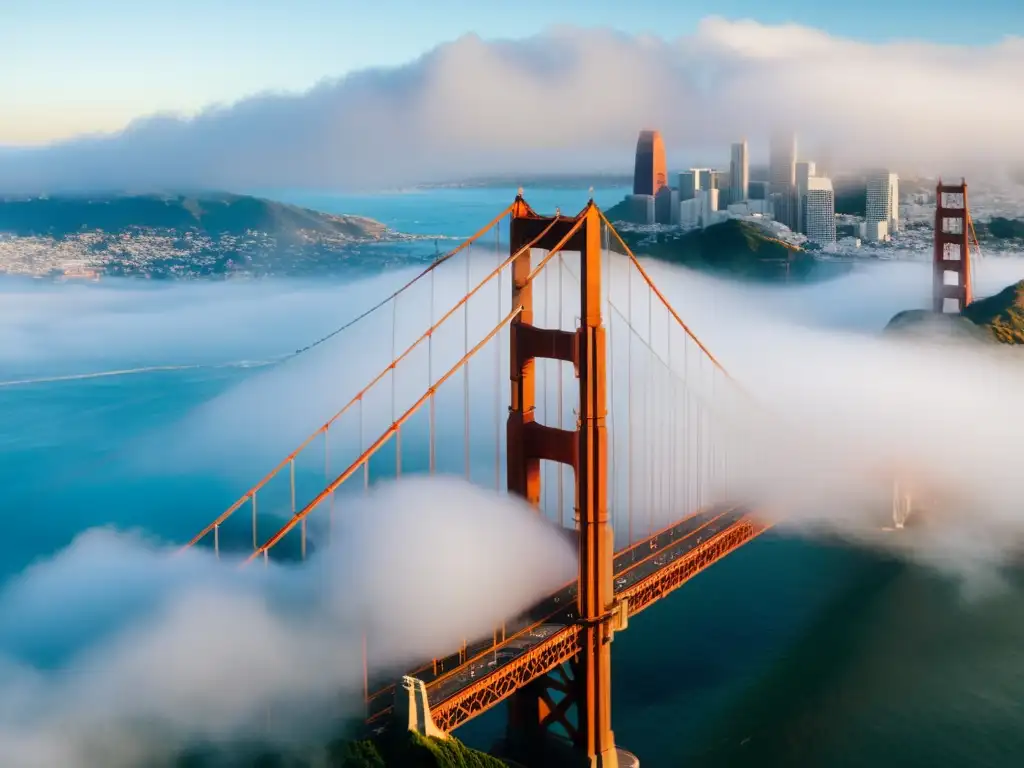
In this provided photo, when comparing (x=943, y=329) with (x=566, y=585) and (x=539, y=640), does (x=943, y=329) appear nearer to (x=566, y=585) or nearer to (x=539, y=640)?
(x=566, y=585)

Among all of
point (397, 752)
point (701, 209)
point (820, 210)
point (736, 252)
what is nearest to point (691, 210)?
point (701, 209)

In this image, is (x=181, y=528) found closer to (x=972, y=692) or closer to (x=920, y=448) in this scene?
(x=920, y=448)

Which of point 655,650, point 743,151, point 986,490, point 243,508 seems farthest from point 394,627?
point 743,151

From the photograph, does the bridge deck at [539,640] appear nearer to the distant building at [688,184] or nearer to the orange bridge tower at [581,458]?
the orange bridge tower at [581,458]

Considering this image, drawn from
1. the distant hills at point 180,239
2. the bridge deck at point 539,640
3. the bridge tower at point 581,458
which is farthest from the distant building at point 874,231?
the bridge tower at point 581,458

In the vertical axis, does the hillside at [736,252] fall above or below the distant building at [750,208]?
below
